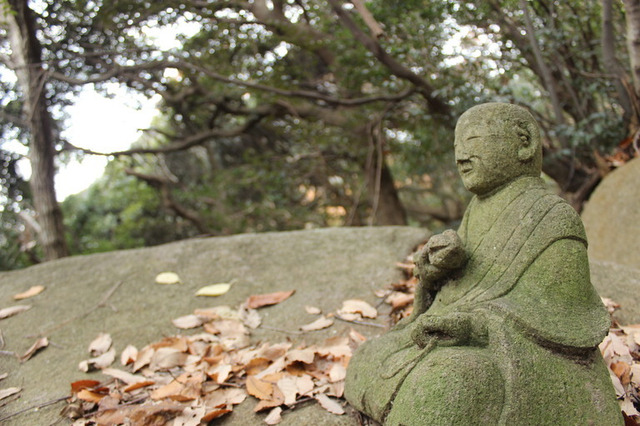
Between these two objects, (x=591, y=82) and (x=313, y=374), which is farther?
(x=591, y=82)

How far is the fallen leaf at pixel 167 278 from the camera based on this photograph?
3993 mm

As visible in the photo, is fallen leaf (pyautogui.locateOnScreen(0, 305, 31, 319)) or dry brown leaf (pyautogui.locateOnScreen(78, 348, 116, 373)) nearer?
dry brown leaf (pyautogui.locateOnScreen(78, 348, 116, 373))

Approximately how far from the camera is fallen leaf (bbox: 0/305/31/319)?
3.61m

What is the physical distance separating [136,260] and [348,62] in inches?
119

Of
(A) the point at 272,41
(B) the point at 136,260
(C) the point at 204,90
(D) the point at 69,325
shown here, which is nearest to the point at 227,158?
(C) the point at 204,90

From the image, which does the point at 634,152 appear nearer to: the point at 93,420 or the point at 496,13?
the point at 496,13

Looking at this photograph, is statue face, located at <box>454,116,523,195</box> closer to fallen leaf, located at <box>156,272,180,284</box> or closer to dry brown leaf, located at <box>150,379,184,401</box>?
dry brown leaf, located at <box>150,379,184,401</box>

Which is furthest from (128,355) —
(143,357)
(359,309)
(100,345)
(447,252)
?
(447,252)

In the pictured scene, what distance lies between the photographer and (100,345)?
3188 millimetres

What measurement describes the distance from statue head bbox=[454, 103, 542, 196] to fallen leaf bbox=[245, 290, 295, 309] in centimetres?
188

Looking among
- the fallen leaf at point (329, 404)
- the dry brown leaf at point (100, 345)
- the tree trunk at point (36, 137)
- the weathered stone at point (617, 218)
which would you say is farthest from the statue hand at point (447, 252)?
the tree trunk at point (36, 137)

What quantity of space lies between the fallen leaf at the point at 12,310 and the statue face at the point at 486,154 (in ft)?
10.5

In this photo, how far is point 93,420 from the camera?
2385 millimetres

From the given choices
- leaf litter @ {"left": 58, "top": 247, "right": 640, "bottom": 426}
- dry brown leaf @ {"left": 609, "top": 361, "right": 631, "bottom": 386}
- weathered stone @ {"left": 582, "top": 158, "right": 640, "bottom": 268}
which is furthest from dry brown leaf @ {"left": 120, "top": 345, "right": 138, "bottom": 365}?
weathered stone @ {"left": 582, "top": 158, "right": 640, "bottom": 268}
